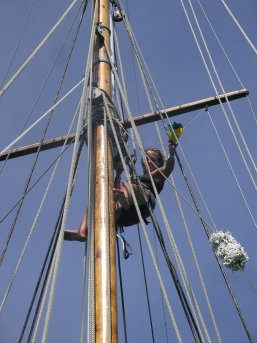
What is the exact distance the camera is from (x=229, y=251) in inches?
179

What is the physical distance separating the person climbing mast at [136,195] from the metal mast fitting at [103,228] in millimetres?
316

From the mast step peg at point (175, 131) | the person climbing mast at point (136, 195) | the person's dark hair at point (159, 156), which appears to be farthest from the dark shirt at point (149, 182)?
the mast step peg at point (175, 131)

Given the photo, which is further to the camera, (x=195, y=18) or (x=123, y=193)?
(x=195, y=18)

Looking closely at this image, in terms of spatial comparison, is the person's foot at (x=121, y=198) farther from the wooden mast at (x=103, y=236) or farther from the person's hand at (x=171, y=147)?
the person's hand at (x=171, y=147)

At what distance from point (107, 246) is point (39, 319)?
79 cm

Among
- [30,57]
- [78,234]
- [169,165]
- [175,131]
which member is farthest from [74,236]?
[30,57]

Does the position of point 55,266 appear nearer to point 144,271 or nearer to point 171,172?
point 171,172

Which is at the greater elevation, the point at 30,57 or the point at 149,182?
the point at 30,57

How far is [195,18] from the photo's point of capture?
6.22 m

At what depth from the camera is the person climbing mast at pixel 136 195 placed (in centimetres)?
486

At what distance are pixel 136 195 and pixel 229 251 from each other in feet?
3.74

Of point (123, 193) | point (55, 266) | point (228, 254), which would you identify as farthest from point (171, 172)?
point (55, 266)

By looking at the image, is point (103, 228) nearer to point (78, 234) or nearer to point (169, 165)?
point (78, 234)

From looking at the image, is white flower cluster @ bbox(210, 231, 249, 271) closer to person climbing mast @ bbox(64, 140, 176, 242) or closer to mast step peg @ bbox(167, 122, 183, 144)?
person climbing mast @ bbox(64, 140, 176, 242)
